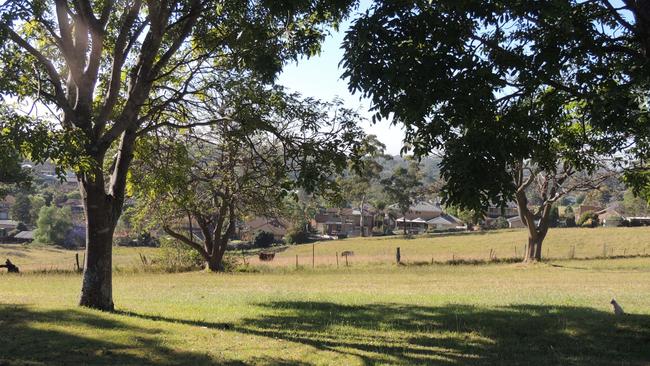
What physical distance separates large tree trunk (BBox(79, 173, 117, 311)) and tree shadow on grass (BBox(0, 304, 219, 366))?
40.3 inches

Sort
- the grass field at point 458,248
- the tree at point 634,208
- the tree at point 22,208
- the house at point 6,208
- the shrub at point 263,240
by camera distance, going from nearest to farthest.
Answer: the grass field at point 458,248 < the shrub at point 263,240 < the tree at point 634,208 < the tree at point 22,208 < the house at point 6,208

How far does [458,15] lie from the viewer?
286 inches

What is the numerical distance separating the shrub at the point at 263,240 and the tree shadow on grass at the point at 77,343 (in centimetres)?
7265

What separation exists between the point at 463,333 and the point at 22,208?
123335 mm

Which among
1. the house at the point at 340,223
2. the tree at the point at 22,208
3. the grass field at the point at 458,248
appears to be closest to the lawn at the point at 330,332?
the grass field at the point at 458,248

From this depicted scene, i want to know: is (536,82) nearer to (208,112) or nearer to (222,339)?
(222,339)

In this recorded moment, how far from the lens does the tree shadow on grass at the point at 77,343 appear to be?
746cm

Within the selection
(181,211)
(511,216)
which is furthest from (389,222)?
(181,211)

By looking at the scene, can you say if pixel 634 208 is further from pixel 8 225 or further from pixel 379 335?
pixel 8 225

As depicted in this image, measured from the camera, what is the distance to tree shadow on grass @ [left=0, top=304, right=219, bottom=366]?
746 centimetres

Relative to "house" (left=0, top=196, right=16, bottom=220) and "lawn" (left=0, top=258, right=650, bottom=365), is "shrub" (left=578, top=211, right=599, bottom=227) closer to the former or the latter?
"lawn" (left=0, top=258, right=650, bottom=365)

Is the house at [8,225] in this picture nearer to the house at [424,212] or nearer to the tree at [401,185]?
the tree at [401,185]

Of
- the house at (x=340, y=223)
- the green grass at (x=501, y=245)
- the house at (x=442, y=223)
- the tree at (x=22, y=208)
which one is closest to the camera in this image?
the green grass at (x=501, y=245)

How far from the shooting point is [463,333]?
32.6 feet
